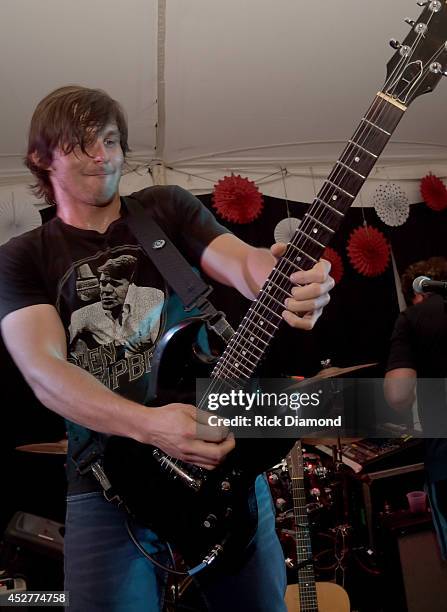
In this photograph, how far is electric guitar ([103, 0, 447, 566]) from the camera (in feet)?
2.51

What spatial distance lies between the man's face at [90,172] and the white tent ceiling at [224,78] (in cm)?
57

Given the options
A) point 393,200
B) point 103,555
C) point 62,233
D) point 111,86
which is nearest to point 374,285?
point 393,200

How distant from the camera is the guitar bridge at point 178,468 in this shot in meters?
0.80

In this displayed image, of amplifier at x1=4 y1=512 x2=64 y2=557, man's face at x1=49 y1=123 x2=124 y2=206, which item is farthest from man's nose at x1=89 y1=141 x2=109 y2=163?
amplifier at x1=4 y1=512 x2=64 y2=557

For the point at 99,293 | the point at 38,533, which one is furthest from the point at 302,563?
the point at 99,293

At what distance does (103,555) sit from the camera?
0.81 meters

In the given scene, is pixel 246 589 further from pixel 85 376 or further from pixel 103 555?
pixel 85 376

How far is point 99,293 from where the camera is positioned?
2.95 ft

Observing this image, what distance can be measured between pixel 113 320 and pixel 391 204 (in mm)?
1339

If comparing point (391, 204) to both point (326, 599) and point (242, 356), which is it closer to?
point (242, 356)

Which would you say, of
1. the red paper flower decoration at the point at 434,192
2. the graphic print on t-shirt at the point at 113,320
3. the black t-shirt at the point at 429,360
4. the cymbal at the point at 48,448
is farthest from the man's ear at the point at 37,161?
the red paper flower decoration at the point at 434,192

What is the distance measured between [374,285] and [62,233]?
132 cm

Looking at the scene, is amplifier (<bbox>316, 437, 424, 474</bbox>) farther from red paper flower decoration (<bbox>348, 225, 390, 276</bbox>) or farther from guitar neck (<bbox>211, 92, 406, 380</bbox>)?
guitar neck (<bbox>211, 92, 406, 380</bbox>)

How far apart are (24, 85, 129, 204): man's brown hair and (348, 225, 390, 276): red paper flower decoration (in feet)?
3.48
